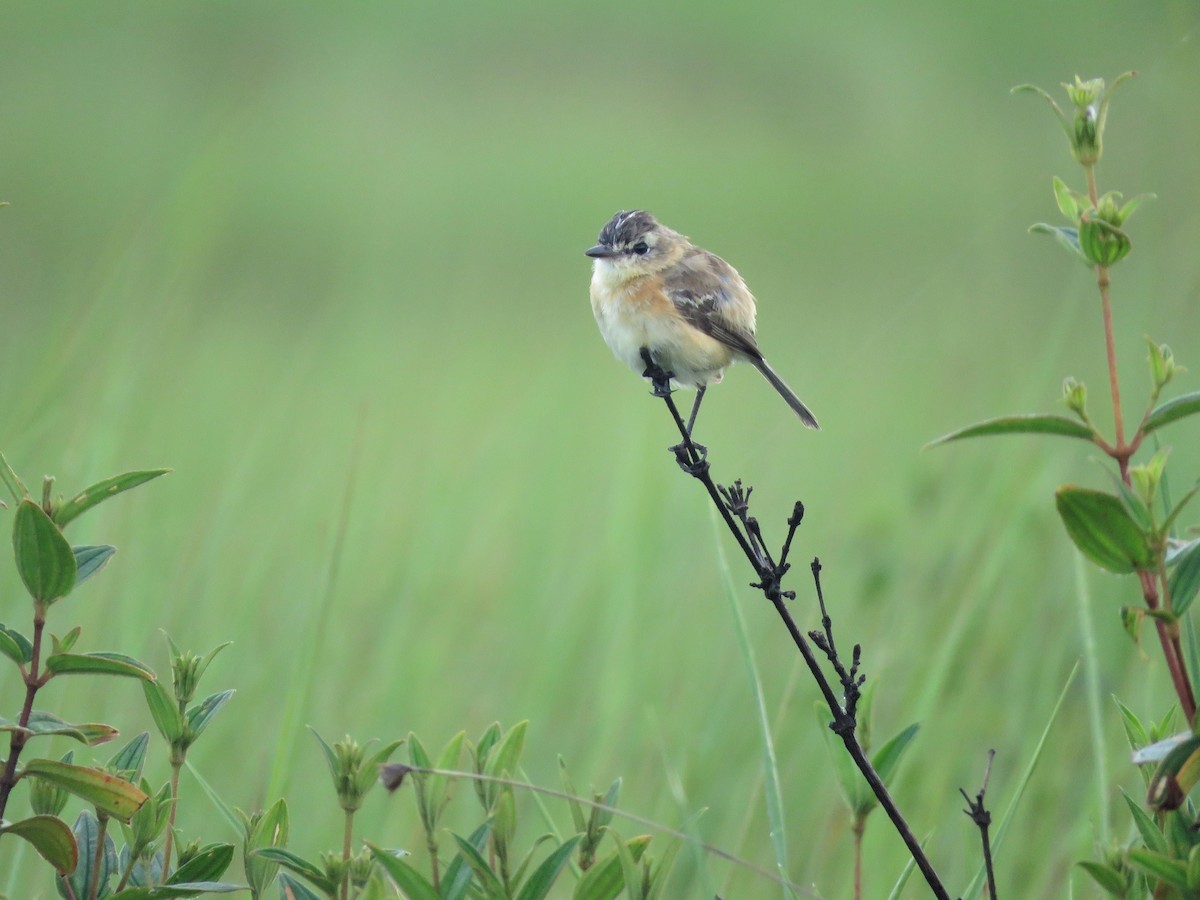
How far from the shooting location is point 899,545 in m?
3.43

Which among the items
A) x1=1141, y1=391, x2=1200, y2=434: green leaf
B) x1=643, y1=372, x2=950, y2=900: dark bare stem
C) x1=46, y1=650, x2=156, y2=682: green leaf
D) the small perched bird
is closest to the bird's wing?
the small perched bird

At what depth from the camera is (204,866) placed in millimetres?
1008

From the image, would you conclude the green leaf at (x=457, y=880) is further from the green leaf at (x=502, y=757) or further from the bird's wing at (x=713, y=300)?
the bird's wing at (x=713, y=300)

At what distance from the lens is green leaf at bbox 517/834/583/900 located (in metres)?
0.99

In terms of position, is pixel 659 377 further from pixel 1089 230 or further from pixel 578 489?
pixel 578 489

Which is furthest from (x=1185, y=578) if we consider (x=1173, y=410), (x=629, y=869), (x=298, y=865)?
(x=298, y=865)

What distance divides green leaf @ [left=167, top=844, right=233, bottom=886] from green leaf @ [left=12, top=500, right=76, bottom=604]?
242mm

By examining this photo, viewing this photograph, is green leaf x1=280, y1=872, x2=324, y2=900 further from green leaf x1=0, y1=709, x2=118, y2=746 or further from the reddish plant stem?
the reddish plant stem

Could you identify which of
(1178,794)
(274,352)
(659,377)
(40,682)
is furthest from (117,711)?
(274,352)

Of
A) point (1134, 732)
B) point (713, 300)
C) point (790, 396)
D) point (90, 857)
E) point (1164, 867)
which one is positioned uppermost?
point (713, 300)

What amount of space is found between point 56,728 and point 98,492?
0.18m

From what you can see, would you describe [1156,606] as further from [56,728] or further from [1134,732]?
[56,728]

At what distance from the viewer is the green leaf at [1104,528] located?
945mm

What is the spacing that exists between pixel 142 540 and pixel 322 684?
0.55 meters
